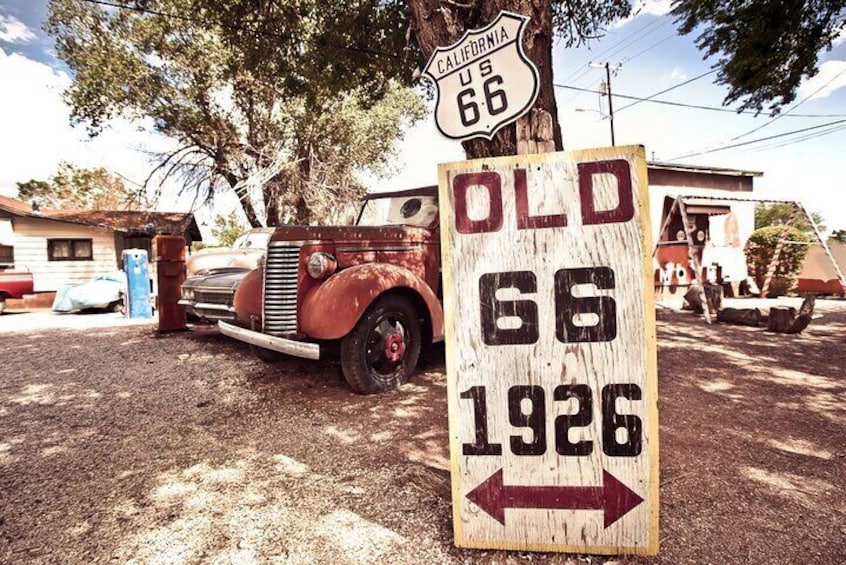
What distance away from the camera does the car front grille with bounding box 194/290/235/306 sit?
5.34 metres

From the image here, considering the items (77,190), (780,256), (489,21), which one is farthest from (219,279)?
(77,190)

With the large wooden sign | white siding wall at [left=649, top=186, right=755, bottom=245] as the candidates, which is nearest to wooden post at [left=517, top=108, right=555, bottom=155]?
the large wooden sign

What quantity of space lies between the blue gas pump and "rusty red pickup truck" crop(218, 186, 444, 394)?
6769 millimetres

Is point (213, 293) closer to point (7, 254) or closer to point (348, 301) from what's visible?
point (348, 301)

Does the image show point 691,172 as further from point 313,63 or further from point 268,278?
point 268,278

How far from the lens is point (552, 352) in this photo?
5.34ft

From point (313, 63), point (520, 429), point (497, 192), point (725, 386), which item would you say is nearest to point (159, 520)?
point (520, 429)

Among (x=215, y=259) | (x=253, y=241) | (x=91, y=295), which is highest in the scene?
(x=253, y=241)

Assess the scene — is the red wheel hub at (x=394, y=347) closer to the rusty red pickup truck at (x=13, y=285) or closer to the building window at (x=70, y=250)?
the rusty red pickup truck at (x=13, y=285)

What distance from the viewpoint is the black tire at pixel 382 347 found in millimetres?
3633

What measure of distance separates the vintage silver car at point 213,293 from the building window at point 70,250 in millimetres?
13062

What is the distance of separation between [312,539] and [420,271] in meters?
2.90

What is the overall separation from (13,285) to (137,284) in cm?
578

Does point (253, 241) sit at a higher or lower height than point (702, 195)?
lower
